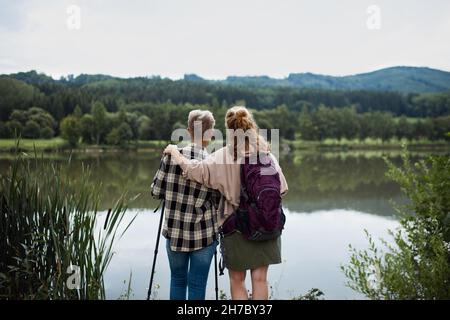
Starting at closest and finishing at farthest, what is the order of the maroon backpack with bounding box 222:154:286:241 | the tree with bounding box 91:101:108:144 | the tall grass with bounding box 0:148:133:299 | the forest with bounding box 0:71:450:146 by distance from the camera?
1. the maroon backpack with bounding box 222:154:286:241
2. the tall grass with bounding box 0:148:133:299
3. the forest with bounding box 0:71:450:146
4. the tree with bounding box 91:101:108:144

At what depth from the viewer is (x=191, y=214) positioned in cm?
265

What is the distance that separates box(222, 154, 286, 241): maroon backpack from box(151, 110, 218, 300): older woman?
0.60 feet

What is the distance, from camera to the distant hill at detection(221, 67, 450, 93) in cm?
12912

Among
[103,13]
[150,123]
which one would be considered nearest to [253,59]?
[150,123]

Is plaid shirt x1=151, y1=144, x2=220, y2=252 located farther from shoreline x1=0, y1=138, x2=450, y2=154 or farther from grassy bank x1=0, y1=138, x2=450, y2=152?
grassy bank x1=0, y1=138, x2=450, y2=152

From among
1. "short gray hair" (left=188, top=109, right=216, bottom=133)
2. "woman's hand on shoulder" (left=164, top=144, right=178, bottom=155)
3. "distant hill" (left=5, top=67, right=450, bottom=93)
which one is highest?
"distant hill" (left=5, top=67, right=450, bottom=93)

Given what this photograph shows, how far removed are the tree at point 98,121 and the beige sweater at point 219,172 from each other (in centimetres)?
3797

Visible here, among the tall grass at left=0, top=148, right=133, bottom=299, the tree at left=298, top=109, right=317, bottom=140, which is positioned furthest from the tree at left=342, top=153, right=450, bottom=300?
the tree at left=298, top=109, right=317, bottom=140

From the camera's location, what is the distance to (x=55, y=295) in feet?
9.14

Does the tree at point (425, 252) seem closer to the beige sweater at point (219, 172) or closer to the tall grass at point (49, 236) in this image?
the beige sweater at point (219, 172)

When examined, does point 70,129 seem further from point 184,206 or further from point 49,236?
point 184,206

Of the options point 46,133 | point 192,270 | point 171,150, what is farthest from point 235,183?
point 46,133
